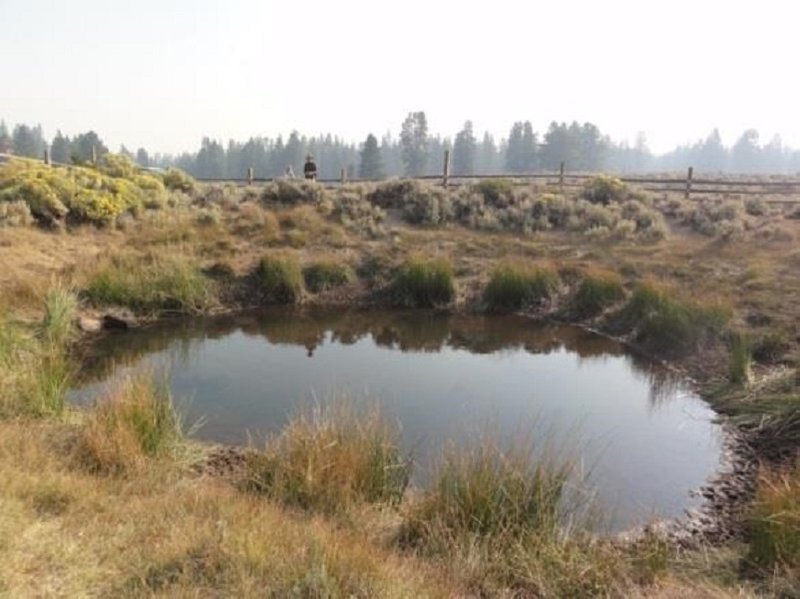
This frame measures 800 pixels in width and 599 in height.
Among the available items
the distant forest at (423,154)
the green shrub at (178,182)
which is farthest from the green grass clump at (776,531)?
the distant forest at (423,154)

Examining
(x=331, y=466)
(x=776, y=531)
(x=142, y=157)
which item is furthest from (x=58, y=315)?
(x=142, y=157)

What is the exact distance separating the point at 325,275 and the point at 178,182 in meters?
9.66

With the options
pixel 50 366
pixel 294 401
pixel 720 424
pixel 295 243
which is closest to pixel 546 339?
pixel 720 424

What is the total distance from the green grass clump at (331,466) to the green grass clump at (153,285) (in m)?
6.94

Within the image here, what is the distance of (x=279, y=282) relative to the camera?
1320 cm

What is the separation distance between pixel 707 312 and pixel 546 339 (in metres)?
2.54

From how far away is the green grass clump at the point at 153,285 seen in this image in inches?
452

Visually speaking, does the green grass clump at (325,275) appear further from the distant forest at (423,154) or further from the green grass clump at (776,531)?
the distant forest at (423,154)

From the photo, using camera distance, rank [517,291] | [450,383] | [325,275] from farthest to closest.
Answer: [325,275] < [517,291] < [450,383]

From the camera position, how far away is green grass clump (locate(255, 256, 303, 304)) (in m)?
13.2

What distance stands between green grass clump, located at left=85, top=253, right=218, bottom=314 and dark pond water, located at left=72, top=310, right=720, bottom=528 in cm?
62

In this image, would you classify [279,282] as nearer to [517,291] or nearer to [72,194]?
[517,291]

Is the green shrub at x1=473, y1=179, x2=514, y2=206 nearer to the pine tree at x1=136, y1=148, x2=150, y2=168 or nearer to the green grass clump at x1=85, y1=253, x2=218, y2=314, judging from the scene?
the green grass clump at x1=85, y1=253, x2=218, y2=314

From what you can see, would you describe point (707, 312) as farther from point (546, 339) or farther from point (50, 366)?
point (50, 366)
